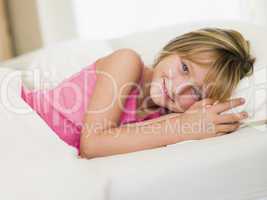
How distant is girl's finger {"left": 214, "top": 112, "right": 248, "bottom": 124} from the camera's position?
1.04 metres

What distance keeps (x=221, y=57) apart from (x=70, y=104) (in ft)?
1.31

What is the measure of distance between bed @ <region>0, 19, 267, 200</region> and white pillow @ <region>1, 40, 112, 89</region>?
0.33 meters

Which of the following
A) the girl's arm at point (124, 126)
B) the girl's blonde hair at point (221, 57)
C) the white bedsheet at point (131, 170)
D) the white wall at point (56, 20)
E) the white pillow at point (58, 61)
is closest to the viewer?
the white bedsheet at point (131, 170)

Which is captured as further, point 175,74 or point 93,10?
point 93,10

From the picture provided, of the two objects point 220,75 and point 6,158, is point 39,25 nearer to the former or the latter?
point 220,75

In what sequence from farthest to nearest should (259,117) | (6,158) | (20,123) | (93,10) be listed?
1. (93,10)
2. (259,117)
3. (20,123)
4. (6,158)

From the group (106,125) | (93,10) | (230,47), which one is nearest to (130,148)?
(106,125)

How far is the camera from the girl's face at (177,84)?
3.75ft

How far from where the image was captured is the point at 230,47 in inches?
45.6

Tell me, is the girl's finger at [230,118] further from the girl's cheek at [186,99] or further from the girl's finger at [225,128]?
the girl's cheek at [186,99]

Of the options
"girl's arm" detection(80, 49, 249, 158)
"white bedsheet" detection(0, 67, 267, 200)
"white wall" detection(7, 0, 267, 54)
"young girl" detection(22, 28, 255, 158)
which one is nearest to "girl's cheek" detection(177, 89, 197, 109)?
"young girl" detection(22, 28, 255, 158)

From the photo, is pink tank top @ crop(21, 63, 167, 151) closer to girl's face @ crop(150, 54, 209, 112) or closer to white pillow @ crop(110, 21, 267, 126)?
girl's face @ crop(150, 54, 209, 112)

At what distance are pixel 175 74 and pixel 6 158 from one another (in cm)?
49

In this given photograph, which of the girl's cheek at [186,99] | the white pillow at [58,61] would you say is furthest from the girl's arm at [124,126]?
the white pillow at [58,61]
